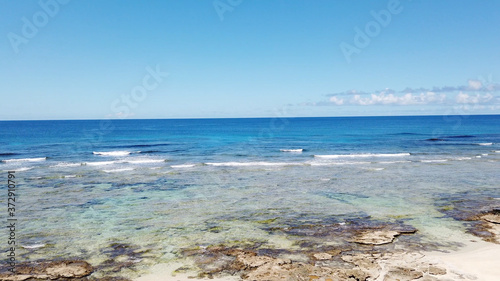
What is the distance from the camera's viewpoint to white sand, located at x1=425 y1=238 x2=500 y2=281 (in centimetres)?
920

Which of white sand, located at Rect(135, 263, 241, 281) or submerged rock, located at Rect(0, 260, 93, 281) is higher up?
submerged rock, located at Rect(0, 260, 93, 281)

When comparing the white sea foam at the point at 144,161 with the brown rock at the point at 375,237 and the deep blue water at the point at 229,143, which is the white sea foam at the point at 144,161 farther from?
the brown rock at the point at 375,237

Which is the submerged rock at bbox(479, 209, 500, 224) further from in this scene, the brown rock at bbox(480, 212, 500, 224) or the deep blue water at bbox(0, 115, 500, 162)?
the deep blue water at bbox(0, 115, 500, 162)

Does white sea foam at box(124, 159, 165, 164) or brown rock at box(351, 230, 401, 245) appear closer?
brown rock at box(351, 230, 401, 245)

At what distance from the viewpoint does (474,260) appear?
33.2 feet

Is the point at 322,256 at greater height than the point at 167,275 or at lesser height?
greater

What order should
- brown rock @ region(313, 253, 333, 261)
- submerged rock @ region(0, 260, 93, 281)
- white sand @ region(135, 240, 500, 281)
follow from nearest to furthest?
1. white sand @ region(135, 240, 500, 281)
2. submerged rock @ region(0, 260, 93, 281)
3. brown rock @ region(313, 253, 333, 261)

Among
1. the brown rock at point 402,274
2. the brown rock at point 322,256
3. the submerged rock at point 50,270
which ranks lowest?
the submerged rock at point 50,270

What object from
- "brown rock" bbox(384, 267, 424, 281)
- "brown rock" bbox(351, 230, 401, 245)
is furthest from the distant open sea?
"brown rock" bbox(384, 267, 424, 281)

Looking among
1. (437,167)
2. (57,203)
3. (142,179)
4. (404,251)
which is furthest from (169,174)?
(437,167)

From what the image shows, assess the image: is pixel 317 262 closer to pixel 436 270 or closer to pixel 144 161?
pixel 436 270

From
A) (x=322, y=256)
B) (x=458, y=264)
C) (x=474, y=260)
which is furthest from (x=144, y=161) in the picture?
(x=474, y=260)

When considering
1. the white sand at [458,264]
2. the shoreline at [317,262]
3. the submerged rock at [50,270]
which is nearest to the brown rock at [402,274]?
the shoreline at [317,262]

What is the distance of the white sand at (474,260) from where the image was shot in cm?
920
